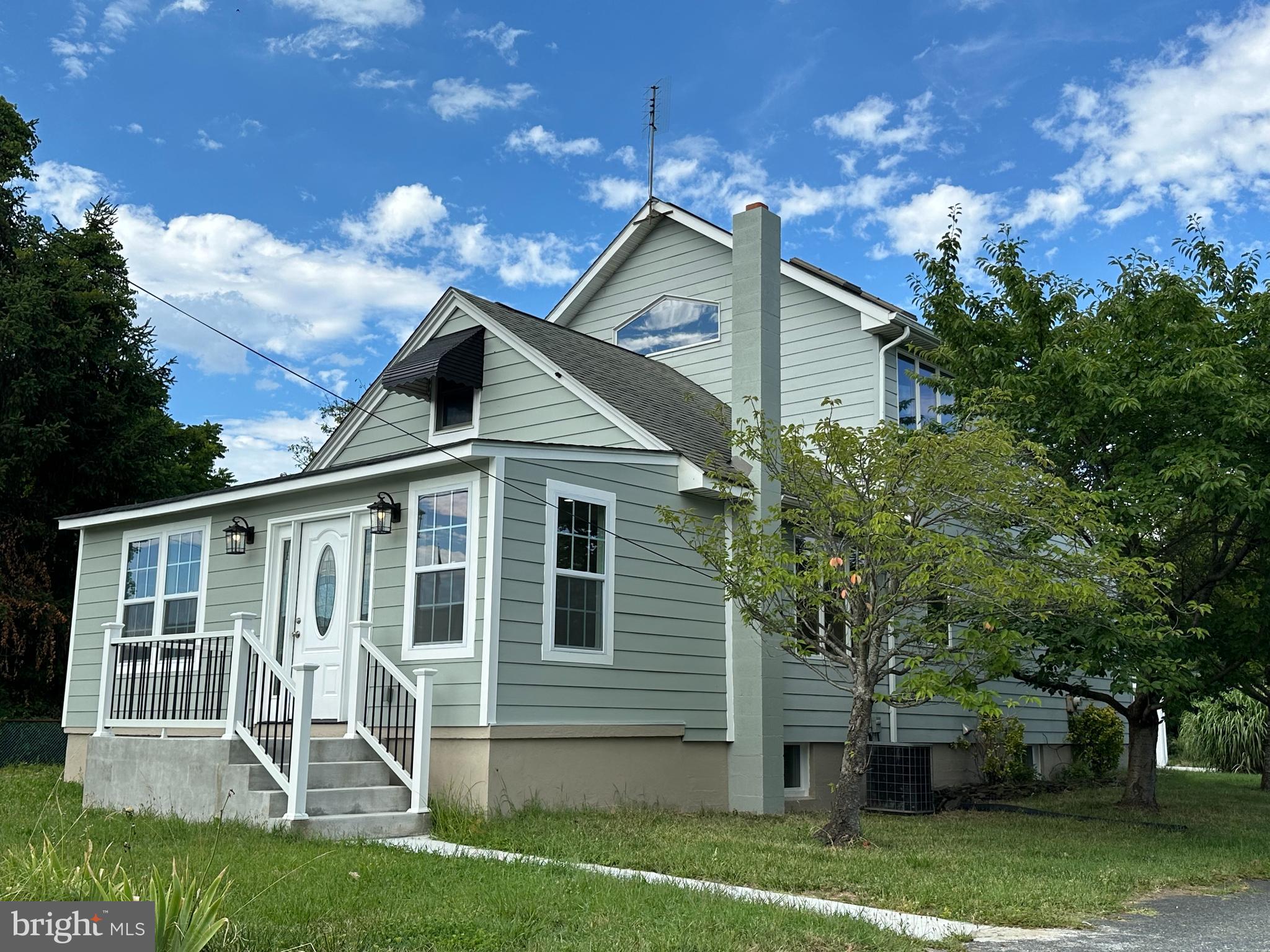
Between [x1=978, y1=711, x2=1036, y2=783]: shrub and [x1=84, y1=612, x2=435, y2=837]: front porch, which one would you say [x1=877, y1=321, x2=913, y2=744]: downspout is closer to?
[x1=978, y1=711, x2=1036, y2=783]: shrub

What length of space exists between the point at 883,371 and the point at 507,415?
5.32 meters

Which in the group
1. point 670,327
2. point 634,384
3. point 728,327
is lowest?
point 634,384

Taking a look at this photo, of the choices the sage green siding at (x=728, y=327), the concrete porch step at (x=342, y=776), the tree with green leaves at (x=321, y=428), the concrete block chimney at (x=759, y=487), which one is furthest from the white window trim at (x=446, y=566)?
the tree with green leaves at (x=321, y=428)

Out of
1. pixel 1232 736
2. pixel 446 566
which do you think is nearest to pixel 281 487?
pixel 446 566

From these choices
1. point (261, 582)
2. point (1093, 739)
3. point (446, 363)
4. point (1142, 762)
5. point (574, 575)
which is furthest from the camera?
point (1093, 739)

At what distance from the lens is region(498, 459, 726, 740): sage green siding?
10.7m

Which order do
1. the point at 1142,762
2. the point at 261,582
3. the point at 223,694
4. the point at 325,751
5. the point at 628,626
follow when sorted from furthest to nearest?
the point at 1142,762 → the point at 261,582 → the point at 628,626 → the point at 223,694 → the point at 325,751

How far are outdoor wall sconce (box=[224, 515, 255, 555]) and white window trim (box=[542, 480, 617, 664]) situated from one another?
4.11 metres

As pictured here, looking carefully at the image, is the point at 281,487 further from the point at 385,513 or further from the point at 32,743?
the point at 32,743

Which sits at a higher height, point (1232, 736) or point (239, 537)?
point (239, 537)

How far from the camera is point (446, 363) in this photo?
14805 millimetres

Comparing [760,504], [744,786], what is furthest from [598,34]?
[744,786]

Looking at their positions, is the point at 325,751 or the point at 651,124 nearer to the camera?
the point at 325,751

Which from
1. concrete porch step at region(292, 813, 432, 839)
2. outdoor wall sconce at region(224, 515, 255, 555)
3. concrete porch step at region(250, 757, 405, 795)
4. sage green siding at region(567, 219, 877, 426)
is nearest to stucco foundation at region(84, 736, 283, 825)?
concrete porch step at region(250, 757, 405, 795)
